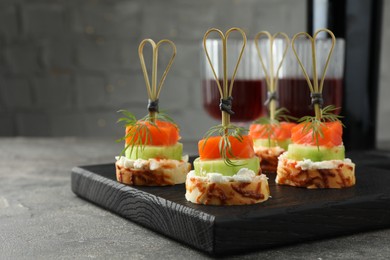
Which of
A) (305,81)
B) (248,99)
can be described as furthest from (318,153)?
(248,99)

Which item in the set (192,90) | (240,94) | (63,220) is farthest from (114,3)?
(63,220)

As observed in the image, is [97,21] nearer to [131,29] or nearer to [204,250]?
[131,29]

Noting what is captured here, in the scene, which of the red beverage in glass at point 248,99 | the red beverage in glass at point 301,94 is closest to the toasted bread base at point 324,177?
the red beverage in glass at point 301,94

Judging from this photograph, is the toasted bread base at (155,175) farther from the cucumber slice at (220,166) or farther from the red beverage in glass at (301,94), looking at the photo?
the red beverage in glass at (301,94)

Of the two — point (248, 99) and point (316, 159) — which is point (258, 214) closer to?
point (316, 159)

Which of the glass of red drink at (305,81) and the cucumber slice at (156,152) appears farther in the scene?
the glass of red drink at (305,81)

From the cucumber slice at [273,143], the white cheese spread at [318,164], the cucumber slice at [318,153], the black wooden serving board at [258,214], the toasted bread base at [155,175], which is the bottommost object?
the black wooden serving board at [258,214]
